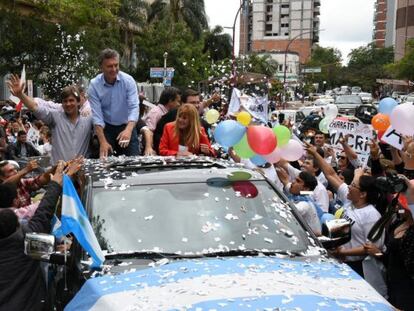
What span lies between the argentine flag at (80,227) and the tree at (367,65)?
4231 inches

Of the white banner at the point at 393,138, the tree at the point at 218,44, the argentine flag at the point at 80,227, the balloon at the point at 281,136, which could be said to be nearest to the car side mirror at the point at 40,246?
the argentine flag at the point at 80,227

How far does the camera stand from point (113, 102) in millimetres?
6973

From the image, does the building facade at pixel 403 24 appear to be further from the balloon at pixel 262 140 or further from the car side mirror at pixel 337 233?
the car side mirror at pixel 337 233

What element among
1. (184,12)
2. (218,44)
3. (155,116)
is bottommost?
(155,116)

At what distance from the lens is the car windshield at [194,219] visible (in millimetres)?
3986

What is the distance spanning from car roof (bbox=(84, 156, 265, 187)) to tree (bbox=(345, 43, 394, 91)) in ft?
348

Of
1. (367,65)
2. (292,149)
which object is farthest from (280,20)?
(292,149)

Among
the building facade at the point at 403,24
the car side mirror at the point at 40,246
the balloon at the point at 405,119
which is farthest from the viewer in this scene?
the building facade at the point at 403,24

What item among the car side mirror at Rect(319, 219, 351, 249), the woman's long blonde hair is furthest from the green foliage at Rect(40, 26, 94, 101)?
the car side mirror at Rect(319, 219, 351, 249)

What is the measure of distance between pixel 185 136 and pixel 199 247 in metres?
2.57

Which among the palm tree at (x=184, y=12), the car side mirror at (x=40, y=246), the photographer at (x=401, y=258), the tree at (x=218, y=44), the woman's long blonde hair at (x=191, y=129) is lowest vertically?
the photographer at (x=401, y=258)

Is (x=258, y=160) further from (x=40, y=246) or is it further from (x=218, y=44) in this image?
(x=218, y=44)

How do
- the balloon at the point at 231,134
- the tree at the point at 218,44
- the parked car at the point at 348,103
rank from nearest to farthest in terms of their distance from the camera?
1. the balloon at the point at 231,134
2. the parked car at the point at 348,103
3. the tree at the point at 218,44

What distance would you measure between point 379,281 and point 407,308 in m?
0.52
